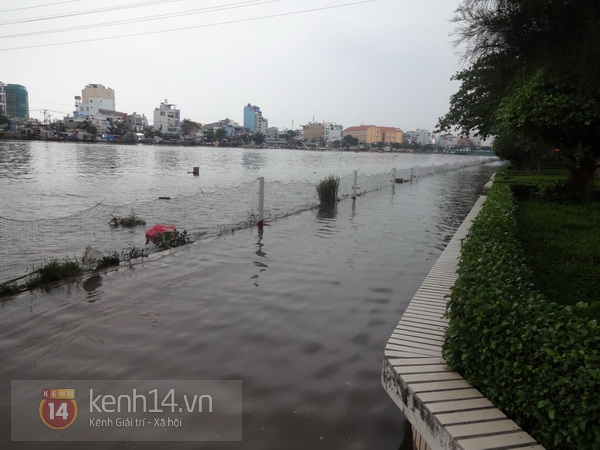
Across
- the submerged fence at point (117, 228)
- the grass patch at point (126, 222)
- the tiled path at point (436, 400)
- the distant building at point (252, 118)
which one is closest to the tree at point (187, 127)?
the distant building at point (252, 118)

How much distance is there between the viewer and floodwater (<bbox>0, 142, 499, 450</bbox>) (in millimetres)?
3760

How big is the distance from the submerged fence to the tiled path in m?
5.86

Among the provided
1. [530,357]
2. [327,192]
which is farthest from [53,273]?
[327,192]

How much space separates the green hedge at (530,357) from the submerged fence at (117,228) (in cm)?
644

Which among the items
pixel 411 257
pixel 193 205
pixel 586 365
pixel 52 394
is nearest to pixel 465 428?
pixel 586 365

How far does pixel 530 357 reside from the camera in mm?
2693

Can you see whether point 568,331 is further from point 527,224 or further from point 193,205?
point 193,205

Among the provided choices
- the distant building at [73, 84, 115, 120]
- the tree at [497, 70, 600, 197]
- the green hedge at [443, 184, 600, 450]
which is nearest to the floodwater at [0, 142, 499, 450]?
the green hedge at [443, 184, 600, 450]

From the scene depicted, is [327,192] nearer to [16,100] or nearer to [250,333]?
[250,333]

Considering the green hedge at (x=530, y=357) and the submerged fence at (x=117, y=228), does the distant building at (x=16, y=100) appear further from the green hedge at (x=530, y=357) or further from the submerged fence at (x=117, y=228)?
the green hedge at (x=530, y=357)

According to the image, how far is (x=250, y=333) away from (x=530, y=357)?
10.9 feet

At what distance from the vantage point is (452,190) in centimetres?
2547

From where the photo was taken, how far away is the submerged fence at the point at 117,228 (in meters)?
9.06

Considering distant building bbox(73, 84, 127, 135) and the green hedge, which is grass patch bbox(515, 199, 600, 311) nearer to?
the green hedge
